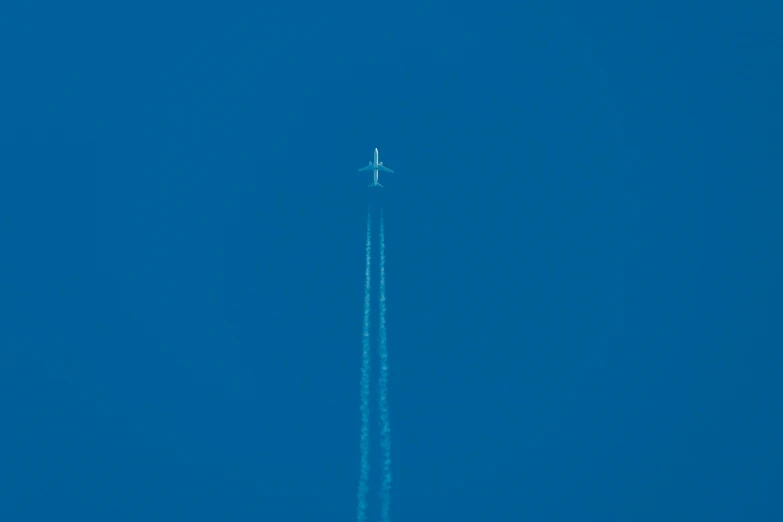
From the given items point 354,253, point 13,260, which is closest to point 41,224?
point 13,260

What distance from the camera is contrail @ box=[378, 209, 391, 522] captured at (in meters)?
59.1

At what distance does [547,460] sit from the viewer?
6191cm

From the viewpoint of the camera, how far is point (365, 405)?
200ft

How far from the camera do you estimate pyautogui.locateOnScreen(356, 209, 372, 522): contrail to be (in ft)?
194

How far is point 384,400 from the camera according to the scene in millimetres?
61562

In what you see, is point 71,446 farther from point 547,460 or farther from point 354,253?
point 547,460

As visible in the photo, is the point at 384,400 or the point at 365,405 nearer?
the point at 365,405

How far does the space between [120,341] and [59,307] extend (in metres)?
4.11

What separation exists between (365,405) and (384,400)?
1.13 m

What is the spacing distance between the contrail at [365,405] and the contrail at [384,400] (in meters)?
0.70

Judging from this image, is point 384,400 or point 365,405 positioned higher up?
point 384,400

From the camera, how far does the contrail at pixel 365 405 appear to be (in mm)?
59125

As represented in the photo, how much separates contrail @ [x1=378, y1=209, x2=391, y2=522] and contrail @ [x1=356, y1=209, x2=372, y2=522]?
0.70 meters

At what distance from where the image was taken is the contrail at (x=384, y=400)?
5906 cm
